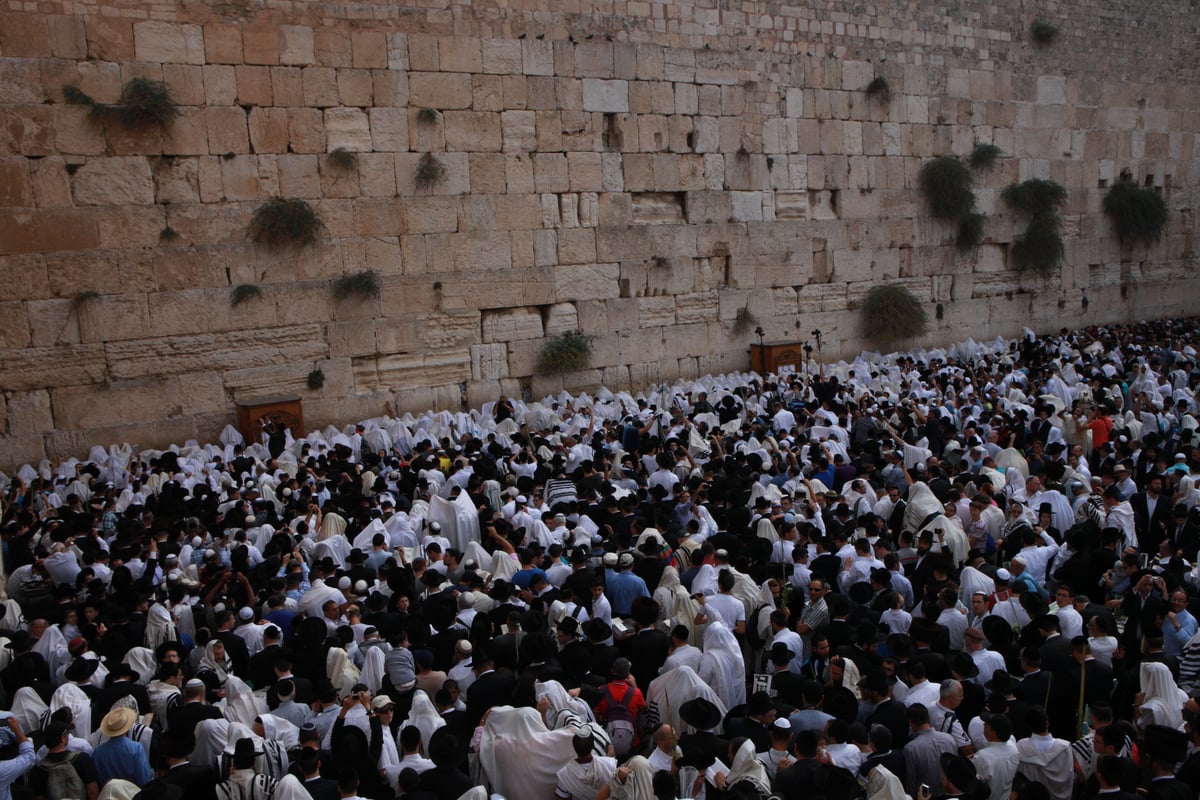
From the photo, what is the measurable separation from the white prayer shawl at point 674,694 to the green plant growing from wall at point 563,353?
9898 millimetres

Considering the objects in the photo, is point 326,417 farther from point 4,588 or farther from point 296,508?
point 4,588

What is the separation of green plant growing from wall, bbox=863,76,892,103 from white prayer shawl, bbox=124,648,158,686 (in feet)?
52.1

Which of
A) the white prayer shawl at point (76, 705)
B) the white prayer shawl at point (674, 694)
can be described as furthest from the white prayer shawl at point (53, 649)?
the white prayer shawl at point (674, 694)

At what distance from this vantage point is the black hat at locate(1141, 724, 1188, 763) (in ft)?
14.7

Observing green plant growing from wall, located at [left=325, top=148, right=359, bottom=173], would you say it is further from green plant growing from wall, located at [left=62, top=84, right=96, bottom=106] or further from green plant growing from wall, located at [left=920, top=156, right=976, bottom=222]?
green plant growing from wall, located at [left=920, top=156, right=976, bottom=222]

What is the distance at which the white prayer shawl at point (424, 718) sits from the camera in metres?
5.35

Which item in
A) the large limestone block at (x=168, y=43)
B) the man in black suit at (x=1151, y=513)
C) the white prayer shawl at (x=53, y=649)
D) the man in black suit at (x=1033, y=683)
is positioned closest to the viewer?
the man in black suit at (x=1033, y=683)

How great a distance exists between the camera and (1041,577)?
289 inches

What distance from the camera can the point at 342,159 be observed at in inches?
535

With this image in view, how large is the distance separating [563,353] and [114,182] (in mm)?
6453

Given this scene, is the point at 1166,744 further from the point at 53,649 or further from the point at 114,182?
the point at 114,182

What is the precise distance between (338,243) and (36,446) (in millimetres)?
4470

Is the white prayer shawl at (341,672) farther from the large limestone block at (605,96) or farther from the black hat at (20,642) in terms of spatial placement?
the large limestone block at (605,96)

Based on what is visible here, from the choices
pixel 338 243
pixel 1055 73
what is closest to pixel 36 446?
pixel 338 243
